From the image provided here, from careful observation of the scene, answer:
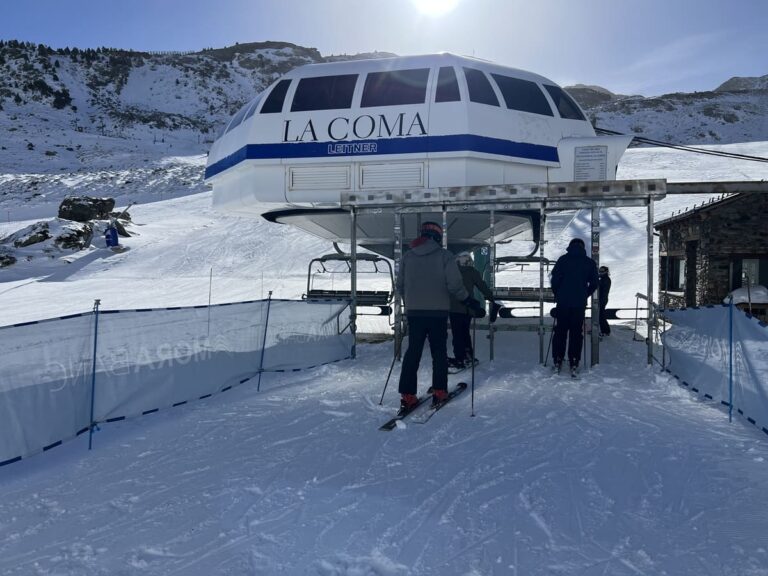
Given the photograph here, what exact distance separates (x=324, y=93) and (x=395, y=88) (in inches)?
54.3

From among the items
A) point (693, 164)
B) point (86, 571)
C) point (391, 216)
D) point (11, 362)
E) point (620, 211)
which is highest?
point (693, 164)

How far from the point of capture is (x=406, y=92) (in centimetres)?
1053

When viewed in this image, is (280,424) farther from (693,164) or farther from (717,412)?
(693,164)

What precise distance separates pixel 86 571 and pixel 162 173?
56.8m

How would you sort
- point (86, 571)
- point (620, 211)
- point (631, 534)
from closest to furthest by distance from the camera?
point (86, 571), point (631, 534), point (620, 211)

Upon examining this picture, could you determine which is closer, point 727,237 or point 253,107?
point 253,107

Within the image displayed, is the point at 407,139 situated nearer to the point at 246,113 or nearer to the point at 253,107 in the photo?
the point at 253,107

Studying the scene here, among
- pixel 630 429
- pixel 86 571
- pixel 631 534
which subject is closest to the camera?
pixel 86 571

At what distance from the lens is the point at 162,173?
54.9 metres

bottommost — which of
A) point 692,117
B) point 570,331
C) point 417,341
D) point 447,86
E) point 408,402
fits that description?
point 408,402

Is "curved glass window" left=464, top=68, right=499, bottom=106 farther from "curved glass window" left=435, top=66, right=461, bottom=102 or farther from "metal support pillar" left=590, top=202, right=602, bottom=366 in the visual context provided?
"metal support pillar" left=590, top=202, right=602, bottom=366

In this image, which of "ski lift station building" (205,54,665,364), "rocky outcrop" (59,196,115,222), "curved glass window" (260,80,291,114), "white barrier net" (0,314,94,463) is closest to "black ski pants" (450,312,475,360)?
"ski lift station building" (205,54,665,364)

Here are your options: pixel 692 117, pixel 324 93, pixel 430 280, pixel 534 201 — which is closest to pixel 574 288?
pixel 534 201

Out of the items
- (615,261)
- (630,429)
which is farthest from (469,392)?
(615,261)
